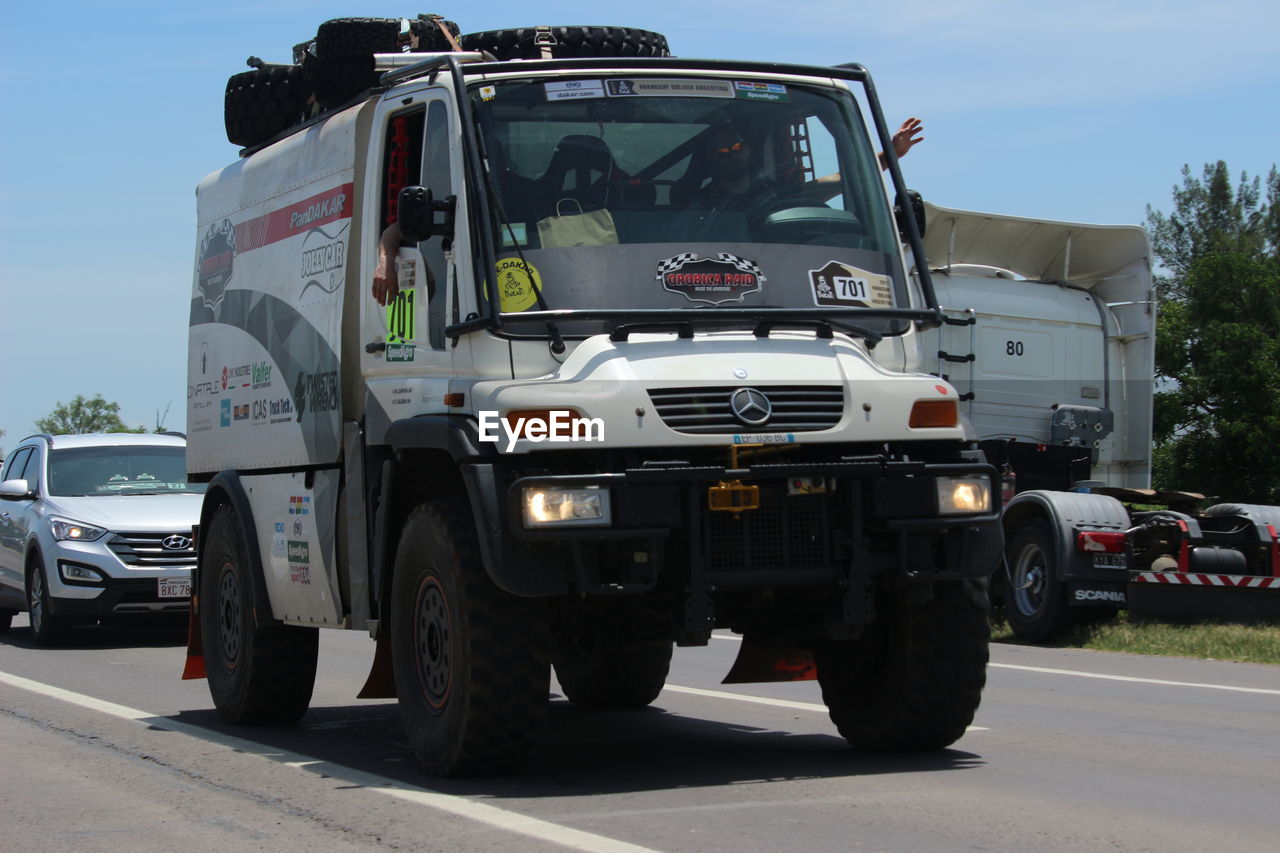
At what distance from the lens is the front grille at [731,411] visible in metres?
6.90

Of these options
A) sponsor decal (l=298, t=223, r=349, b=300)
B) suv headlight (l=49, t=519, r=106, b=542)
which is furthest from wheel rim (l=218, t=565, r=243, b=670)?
suv headlight (l=49, t=519, r=106, b=542)

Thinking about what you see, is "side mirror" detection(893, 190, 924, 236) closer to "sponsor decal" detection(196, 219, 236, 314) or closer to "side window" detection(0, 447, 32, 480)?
"sponsor decal" detection(196, 219, 236, 314)

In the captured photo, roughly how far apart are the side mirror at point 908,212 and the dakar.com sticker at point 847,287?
0.31 meters

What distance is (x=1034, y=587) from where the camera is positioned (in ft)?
49.5

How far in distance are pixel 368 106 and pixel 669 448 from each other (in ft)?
9.02

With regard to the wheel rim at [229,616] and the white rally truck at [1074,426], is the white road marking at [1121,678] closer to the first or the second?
the white rally truck at [1074,426]

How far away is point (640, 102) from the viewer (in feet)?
25.6

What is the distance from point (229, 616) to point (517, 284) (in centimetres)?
389

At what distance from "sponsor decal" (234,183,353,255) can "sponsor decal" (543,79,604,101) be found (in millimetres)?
1491

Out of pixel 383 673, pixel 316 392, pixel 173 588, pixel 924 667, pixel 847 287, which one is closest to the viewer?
pixel 924 667

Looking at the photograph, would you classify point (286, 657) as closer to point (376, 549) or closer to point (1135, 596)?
point (376, 549)

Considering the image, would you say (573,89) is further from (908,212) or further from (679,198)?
(908,212)

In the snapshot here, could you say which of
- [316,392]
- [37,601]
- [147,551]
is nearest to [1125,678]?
[316,392]

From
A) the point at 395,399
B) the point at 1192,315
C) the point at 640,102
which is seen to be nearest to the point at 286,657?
the point at 395,399
